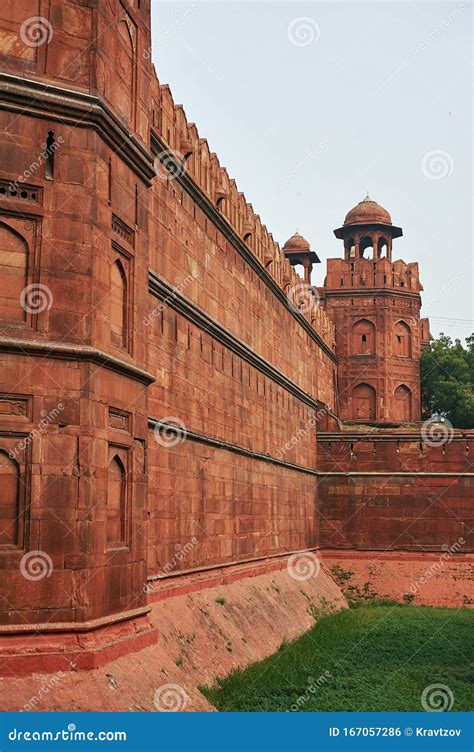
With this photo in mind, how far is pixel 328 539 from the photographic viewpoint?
95.9ft

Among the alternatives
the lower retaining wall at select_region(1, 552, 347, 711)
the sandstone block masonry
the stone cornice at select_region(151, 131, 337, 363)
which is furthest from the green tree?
the sandstone block masonry

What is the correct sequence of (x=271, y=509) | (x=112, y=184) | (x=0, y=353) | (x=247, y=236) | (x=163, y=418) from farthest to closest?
(x=271, y=509), (x=247, y=236), (x=163, y=418), (x=112, y=184), (x=0, y=353)

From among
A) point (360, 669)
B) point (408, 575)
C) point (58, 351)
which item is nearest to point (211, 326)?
point (360, 669)

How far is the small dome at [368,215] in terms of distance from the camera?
132 ft

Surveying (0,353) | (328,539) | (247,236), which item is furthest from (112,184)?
(328,539)

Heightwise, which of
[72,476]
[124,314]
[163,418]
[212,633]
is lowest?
[212,633]

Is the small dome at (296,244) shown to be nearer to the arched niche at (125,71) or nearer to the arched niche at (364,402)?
the arched niche at (364,402)

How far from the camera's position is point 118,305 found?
10578 mm

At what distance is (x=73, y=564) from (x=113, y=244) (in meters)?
3.33

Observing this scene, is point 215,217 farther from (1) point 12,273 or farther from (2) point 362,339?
(2) point 362,339

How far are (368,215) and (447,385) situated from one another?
8477 mm

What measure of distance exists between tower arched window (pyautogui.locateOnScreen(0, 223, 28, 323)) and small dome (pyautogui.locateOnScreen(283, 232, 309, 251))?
32835 millimetres

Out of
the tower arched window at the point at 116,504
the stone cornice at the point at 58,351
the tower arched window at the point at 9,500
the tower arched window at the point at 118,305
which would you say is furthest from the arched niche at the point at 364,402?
the tower arched window at the point at 9,500

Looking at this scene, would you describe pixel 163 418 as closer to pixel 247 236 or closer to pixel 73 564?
pixel 73 564
